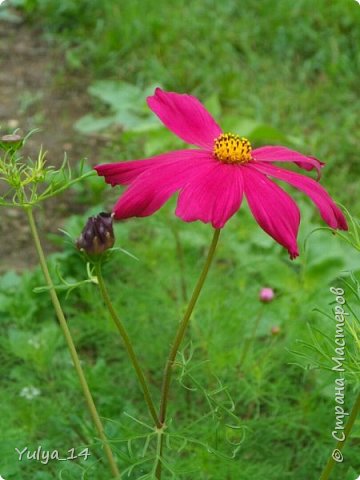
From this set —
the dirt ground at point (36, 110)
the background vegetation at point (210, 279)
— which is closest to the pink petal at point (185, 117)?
the background vegetation at point (210, 279)

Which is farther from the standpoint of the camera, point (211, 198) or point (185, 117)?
point (185, 117)

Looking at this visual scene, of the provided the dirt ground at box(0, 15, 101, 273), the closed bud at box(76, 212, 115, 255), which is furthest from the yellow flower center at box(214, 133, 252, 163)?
the dirt ground at box(0, 15, 101, 273)

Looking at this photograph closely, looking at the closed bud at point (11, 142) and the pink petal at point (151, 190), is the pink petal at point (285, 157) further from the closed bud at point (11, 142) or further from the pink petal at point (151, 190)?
the closed bud at point (11, 142)

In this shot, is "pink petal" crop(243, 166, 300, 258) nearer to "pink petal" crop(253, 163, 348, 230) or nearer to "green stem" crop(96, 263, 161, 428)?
"pink petal" crop(253, 163, 348, 230)

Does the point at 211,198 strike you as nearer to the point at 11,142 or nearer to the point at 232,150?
the point at 232,150

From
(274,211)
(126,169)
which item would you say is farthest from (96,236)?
(274,211)

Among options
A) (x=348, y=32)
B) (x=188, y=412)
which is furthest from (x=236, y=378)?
(x=348, y=32)
